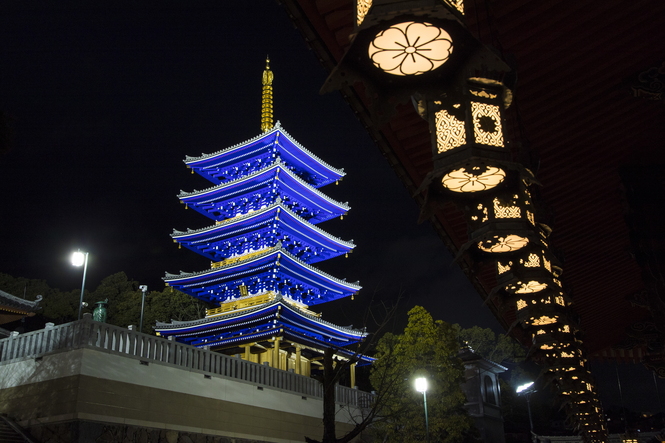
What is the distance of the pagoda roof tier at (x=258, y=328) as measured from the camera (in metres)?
29.5

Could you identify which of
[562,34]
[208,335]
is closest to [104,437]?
[562,34]

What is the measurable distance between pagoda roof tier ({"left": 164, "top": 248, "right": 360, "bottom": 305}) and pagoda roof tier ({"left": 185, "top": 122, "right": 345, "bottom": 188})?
6151 millimetres

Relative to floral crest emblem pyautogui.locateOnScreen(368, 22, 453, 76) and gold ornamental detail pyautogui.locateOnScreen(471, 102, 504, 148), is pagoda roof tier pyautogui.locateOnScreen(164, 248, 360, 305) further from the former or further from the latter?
floral crest emblem pyautogui.locateOnScreen(368, 22, 453, 76)

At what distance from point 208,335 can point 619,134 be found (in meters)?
27.6

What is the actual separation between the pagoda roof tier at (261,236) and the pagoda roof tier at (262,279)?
44.6 inches

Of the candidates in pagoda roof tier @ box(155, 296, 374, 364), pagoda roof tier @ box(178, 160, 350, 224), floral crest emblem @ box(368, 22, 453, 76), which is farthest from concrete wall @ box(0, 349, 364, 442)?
pagoda roof tier @ box(178, 160, 350, 224)

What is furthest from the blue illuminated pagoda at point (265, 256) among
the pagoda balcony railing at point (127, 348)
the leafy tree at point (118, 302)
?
the leafy tree at point (118, 302)

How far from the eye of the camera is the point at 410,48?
9.20 feet

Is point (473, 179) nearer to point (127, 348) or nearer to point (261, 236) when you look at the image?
point (127, 348)

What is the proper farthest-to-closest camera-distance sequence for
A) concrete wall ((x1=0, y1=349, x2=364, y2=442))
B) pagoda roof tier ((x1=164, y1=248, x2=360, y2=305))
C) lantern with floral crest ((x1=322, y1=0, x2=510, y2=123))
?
pagoda roof tier ((x1=164, y1=248, x2=360, y2=305))
concrete wall ((x1=0, y1=349, x2=364, y2=442))
lantern with floral crest ((x1=322, y1=0, x2=510, y2=123))

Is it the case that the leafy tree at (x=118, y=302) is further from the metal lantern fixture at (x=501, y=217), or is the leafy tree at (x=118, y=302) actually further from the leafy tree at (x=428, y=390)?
the metal lantern fixture at (x=501, y=217)

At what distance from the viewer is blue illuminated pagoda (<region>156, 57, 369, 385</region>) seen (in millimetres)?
30672

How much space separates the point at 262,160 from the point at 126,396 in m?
21.7

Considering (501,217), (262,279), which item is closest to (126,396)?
(501,217)
